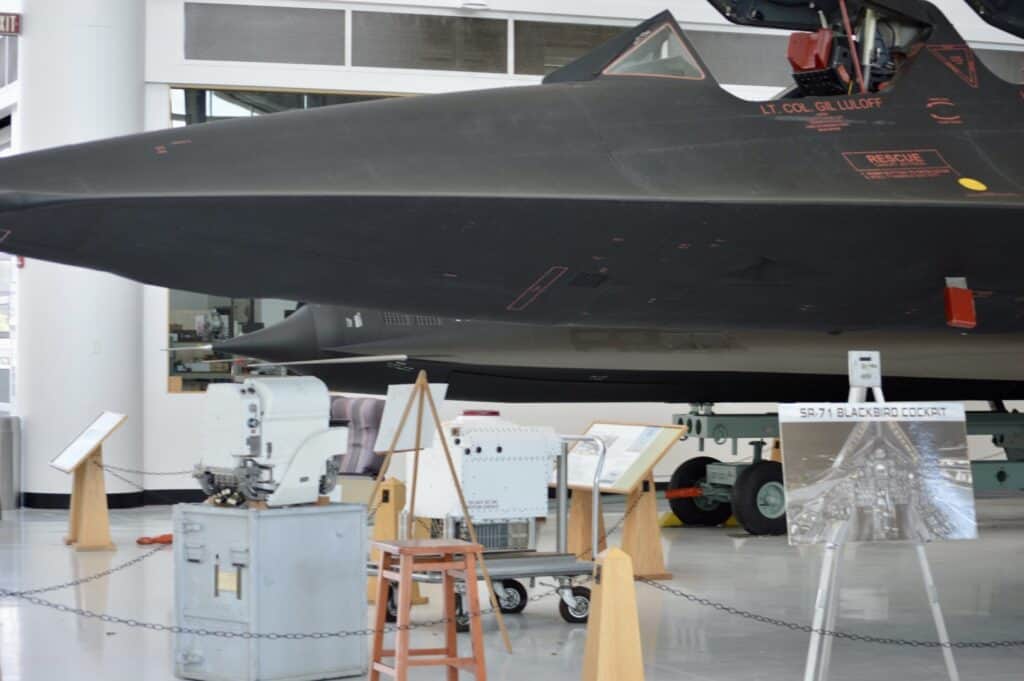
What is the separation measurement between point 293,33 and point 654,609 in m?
8.82

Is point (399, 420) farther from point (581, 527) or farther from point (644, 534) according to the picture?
point (644, 534)

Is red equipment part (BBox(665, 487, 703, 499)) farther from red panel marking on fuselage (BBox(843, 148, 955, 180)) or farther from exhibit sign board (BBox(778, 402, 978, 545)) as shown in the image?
exhibit sign board (BBox(778, 402, 978, 545))

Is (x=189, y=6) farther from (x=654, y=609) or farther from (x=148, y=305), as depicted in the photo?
(x=654, y=609)

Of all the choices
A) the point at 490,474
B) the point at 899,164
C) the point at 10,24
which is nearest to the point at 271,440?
the point at 490,474

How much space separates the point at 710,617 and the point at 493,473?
1501 millimetres

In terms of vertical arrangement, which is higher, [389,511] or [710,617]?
[389,511]

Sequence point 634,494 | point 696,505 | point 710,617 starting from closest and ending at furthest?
1. point 710,617
2. point 634,494
3. point 696,505

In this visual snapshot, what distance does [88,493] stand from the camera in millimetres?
11000

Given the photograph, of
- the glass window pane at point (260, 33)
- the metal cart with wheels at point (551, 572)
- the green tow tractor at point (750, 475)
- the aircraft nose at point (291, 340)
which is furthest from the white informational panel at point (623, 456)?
the glass window pane at point (260, 33)

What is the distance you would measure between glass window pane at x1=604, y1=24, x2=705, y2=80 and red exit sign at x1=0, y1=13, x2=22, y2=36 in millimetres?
9305

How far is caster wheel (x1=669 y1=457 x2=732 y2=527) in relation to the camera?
12914mm

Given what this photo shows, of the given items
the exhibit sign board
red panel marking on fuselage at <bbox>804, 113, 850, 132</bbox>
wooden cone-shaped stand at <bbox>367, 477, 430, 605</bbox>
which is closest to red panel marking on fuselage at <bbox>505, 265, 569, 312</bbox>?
the exhibit sign board

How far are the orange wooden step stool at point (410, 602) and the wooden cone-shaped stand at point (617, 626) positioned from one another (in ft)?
2.31

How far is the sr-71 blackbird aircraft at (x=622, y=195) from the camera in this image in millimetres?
5461
